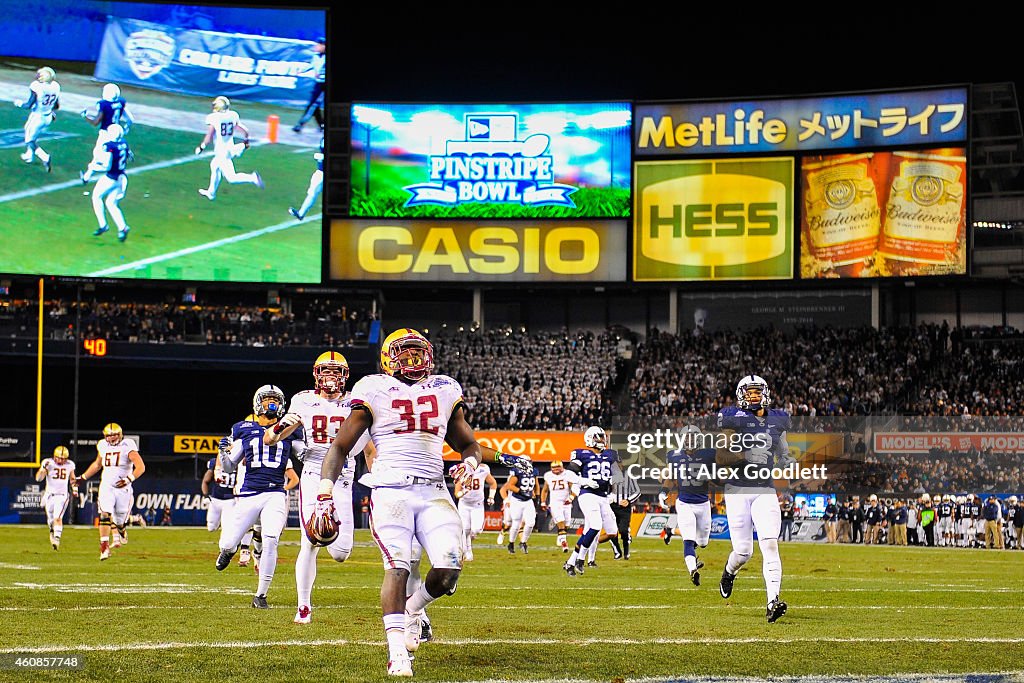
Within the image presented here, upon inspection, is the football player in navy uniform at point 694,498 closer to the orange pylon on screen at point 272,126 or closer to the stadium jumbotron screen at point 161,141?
the stadium jumbotron screen at point 161,141

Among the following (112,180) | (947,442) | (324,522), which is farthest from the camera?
(112,180)

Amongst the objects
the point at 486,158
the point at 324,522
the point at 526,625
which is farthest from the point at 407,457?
the point at 486,158

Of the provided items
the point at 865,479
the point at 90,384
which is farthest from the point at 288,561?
the point at 90,384

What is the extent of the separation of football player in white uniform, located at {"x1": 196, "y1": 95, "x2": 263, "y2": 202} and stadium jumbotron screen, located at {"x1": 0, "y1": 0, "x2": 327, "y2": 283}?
1.8 inches

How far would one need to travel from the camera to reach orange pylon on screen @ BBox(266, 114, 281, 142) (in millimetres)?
55219

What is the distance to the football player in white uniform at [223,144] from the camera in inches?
2144

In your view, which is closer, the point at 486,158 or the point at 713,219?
the point at 713,219

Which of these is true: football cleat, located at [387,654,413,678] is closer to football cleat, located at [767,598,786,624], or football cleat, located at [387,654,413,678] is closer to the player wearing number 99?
football cleat, located at [767,598,786,624]

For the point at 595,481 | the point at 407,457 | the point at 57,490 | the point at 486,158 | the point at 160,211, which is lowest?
the point at 57,490

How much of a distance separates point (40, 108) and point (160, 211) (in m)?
5.74

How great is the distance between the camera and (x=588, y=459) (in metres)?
23.3

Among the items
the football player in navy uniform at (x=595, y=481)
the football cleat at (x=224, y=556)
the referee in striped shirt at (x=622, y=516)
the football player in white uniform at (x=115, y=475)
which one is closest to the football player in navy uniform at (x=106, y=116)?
the football player in white uniform at (x=115, y=475)

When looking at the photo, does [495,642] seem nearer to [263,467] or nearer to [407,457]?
[407,457]

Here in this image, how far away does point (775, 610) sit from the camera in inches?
Answer: 532
